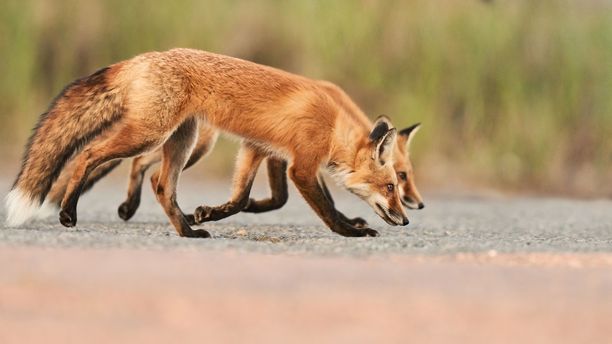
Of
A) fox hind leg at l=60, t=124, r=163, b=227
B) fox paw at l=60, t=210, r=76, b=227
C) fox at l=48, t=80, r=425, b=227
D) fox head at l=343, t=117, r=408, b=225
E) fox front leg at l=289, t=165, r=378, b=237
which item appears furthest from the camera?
fox at l=48, t=80, r=425, b=227

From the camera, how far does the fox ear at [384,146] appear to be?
7.76m

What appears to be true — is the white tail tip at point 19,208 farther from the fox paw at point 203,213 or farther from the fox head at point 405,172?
the fox head at point 405,172

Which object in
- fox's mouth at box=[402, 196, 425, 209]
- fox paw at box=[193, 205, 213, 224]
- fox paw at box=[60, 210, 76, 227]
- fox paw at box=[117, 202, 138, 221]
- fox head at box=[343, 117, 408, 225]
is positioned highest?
fox head at box=[343, 117, 408, 225]

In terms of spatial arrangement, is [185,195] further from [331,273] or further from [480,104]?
[331,273]

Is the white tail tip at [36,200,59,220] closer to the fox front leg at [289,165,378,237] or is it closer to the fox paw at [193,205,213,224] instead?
the fox paw at [193,205,213,224]

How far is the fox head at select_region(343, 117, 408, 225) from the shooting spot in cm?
790

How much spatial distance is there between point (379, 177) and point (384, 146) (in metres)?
0.25

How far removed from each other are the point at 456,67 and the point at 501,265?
24.9ft

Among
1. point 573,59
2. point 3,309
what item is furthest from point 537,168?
point 3,309

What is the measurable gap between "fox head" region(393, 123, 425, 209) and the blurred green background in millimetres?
4142

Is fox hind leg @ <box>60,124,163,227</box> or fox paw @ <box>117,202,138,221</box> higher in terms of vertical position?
fox hind leg @ <box>60,124,163,227</box>

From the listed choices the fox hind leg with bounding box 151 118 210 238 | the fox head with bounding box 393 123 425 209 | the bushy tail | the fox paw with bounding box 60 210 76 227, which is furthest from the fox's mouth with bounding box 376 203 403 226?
the fox paw with bounding box 60 210 76 227

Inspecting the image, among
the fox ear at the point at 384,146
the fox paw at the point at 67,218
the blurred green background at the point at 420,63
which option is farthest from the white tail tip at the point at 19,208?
the blurred green background at the point at 420,63

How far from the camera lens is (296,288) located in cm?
498
